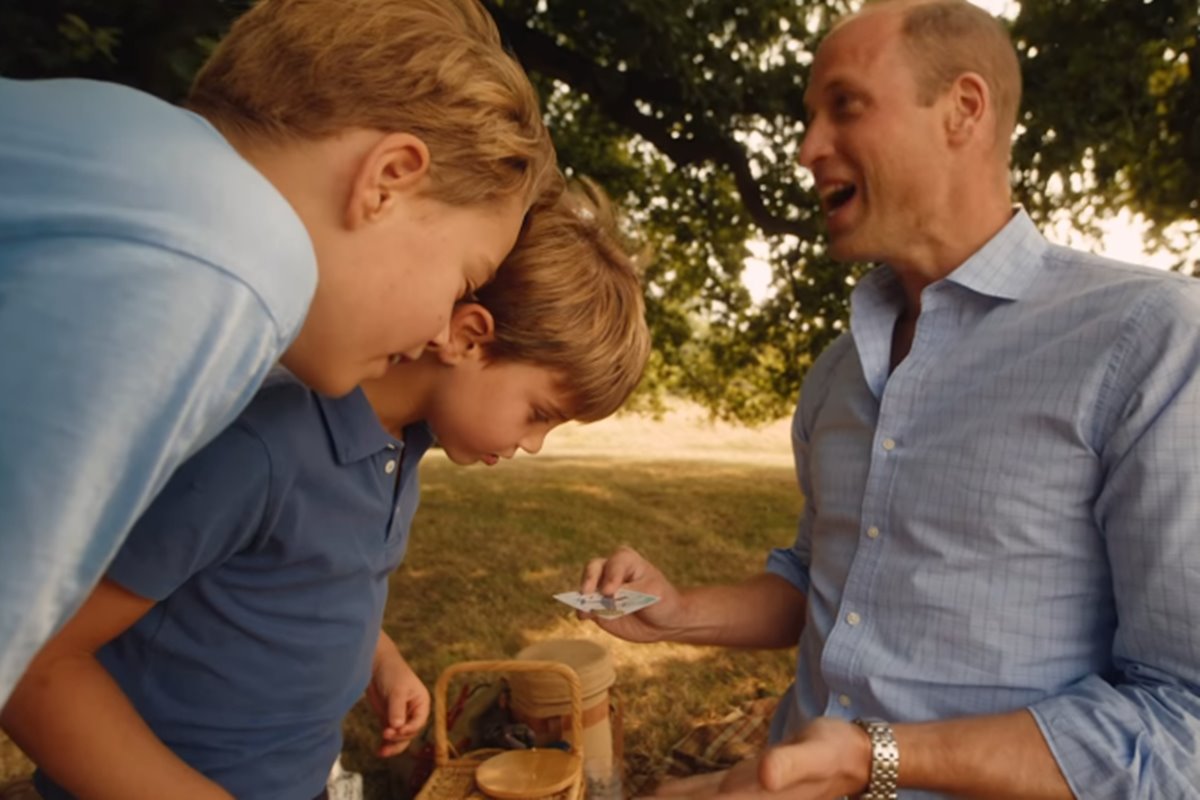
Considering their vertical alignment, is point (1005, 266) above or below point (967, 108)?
below

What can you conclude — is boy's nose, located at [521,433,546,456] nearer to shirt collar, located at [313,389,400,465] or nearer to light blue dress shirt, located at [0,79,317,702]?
shirt collar, located at [313,389,400,465]

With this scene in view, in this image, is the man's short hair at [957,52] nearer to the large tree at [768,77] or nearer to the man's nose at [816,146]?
the man's nose at [816,146]

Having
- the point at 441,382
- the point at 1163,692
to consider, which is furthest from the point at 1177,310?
the point at 441,382

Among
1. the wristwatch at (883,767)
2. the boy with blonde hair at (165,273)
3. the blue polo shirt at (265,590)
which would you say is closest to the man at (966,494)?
the wristwatch at (883,767)

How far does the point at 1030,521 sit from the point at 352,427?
1253 mm

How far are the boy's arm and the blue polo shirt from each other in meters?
0.10

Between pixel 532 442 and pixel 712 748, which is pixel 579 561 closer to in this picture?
pixel 712 748

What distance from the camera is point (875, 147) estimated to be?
2.27 m

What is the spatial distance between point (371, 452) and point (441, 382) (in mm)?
331

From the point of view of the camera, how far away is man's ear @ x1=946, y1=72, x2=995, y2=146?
88.2 inches

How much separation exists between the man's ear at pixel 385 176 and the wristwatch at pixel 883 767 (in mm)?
1231

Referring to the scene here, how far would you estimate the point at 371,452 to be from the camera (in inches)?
58.6

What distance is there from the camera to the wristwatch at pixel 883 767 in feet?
5.27

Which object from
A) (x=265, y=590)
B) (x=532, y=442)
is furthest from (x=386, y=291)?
(x=532, y=442)
